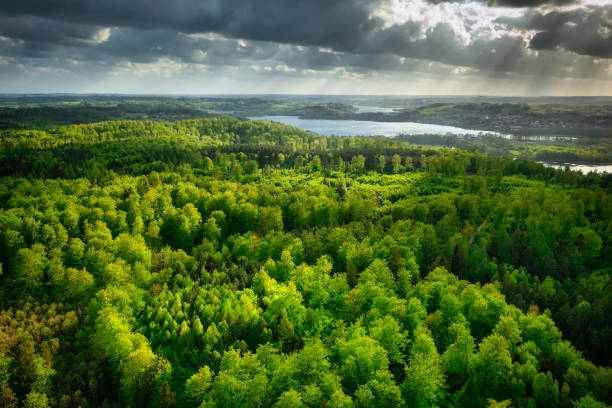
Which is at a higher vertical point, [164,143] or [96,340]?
[164,143]

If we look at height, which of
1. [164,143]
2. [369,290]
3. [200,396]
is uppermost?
[164,143]

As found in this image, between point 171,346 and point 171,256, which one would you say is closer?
point 171,346

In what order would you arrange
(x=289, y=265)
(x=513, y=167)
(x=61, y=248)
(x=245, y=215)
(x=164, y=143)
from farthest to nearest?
(x=164, y=143) < (x=513, y=167) < (x=245, y=215) < (x=61, y=248) < (x=289, y=265)

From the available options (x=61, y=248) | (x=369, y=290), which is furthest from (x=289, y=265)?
(x=61, y=248)

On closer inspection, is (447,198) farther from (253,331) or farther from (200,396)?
(200,396)

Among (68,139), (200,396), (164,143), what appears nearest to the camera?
(200,396)

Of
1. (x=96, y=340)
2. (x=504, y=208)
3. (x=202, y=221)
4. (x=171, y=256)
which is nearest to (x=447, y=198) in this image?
(x=504, y=208)
